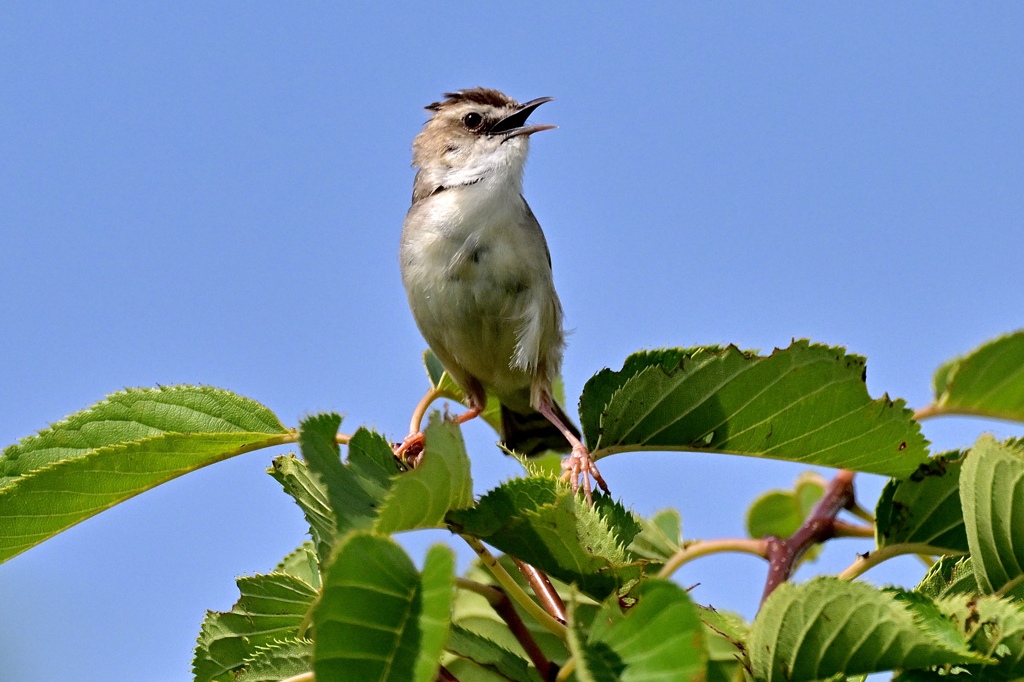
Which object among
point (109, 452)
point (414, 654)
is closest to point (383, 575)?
point (414, 654)

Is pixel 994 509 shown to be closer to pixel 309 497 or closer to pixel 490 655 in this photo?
pixel 490 655

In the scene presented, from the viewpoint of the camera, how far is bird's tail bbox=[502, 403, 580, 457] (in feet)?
18.7

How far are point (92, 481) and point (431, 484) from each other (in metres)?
1.05

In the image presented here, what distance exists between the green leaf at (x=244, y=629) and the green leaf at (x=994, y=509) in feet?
5.03

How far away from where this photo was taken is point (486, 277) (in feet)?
16.4

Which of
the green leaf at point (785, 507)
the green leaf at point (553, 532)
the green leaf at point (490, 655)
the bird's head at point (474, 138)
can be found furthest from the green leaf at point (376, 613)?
the bird's head at point (474, 138)

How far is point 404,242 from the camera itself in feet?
17.4

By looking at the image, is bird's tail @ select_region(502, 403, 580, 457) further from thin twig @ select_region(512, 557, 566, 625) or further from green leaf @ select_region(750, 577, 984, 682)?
green leaf @ select_region(750, 577, 984, 682)

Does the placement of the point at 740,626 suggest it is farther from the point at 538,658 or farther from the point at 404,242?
the point at 404,242

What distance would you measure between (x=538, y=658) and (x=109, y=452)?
1.12 metres

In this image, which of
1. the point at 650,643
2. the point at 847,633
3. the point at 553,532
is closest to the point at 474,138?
the point at 553,532

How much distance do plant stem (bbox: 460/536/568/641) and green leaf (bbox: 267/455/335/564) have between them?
348 millimetres

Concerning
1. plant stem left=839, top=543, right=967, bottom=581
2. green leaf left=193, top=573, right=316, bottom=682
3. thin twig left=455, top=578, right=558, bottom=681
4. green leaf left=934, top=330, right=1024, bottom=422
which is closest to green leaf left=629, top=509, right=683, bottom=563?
plant stem left=839, top=543, right=967, bottom=581

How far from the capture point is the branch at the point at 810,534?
228 centimetres
